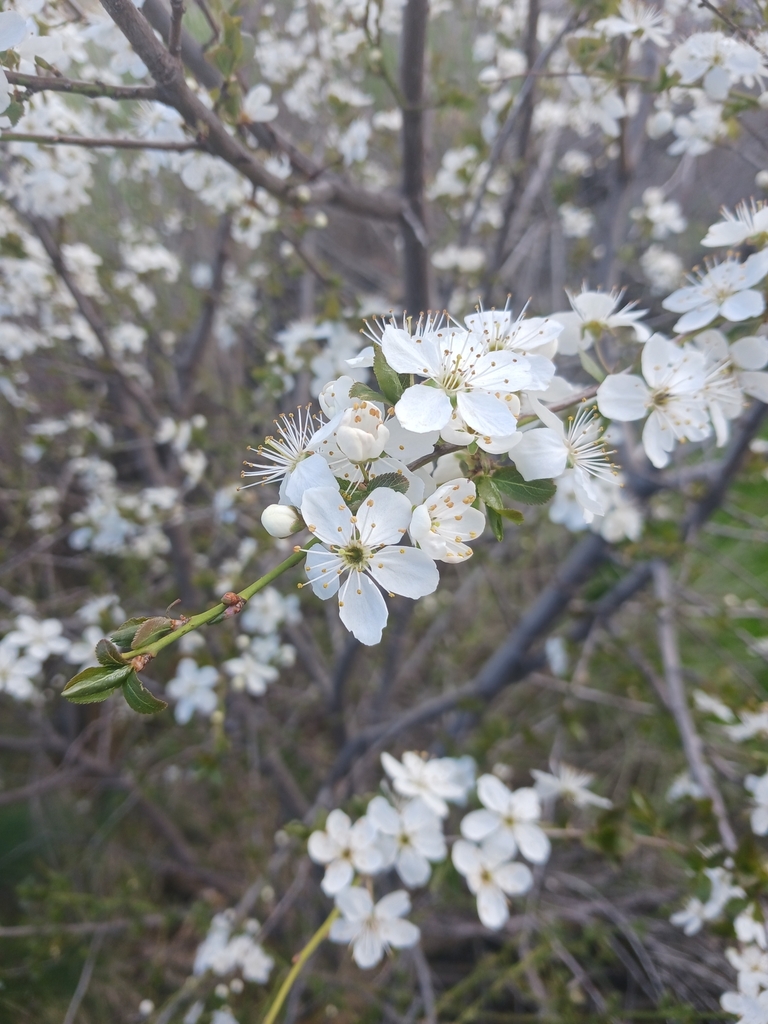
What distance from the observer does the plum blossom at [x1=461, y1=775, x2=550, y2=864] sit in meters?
1.34

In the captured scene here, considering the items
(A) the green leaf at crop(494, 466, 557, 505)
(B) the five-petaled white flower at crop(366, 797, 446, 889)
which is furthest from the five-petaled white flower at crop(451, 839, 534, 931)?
(A) the green leaf at crop(494, 466, 557, 505)

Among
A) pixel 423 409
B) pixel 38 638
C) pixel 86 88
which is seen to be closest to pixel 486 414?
pixel 423 409

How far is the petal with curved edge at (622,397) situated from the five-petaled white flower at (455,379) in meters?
0.15

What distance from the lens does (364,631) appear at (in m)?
0.71

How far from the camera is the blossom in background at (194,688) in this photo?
184 cm

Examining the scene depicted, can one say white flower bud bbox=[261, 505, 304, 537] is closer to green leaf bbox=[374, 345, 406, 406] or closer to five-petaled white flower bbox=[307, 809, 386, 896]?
green leaf bbox=[374, 345, 406, 406]

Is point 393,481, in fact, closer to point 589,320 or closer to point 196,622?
point 196,622

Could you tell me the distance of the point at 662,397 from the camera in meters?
0.89

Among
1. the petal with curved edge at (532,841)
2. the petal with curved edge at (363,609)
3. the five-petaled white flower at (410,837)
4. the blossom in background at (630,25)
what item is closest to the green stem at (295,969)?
the five-petaled white flower at (410,837)

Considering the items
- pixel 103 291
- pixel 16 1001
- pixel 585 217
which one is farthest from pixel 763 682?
pixel 103 291

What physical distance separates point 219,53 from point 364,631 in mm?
942

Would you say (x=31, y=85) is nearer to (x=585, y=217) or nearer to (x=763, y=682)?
(x=585, y=217)

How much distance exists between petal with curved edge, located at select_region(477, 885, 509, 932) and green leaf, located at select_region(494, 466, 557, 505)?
106 centimetres

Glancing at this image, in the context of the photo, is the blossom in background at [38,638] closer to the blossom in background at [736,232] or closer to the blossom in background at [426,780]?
the blossom in background at [426,780]
